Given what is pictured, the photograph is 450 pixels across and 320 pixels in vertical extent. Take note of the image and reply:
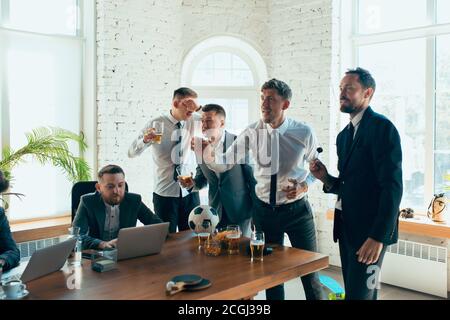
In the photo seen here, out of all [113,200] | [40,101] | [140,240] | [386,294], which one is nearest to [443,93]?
[386,294]

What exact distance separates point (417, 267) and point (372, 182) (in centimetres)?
221

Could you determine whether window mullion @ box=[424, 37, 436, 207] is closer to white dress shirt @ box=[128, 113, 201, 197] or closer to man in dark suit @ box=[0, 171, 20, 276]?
white dress shirt @ box=[128, 113, 201, 197]

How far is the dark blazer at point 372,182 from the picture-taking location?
2.34m

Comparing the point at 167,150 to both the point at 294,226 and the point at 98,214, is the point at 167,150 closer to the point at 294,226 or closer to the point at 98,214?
the point at 98,214

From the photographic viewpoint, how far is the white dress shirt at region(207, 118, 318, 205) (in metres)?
3.10

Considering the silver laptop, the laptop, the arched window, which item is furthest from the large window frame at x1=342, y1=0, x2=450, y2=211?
the laptop

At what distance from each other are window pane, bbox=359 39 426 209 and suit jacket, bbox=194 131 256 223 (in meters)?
2.06

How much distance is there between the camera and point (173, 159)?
375 centimetres

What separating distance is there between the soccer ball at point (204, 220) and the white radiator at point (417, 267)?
2.41 meters

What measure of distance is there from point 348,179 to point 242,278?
0.85 meters

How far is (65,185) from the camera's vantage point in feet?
15.7

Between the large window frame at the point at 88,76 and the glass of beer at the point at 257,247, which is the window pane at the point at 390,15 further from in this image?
the glass of beer at the point at 257,247

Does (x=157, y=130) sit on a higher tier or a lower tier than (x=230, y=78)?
lower
